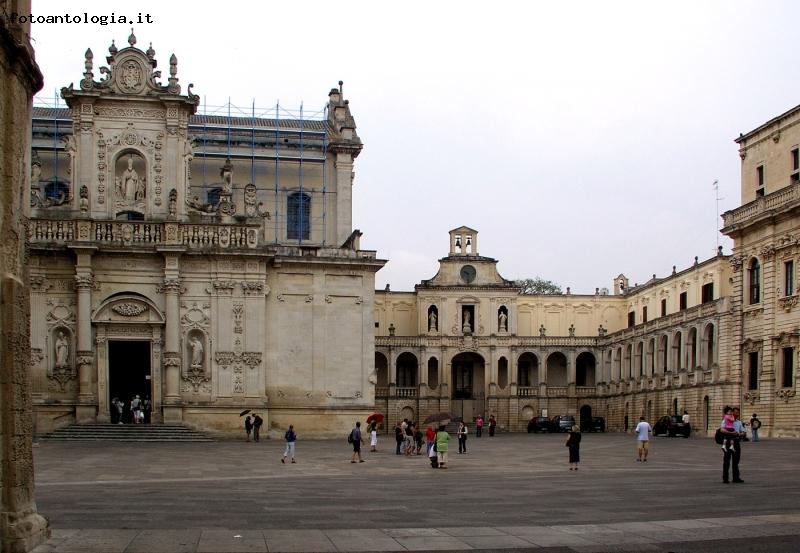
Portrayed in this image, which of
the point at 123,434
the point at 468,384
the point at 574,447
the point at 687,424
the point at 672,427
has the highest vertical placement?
the point at 574,447

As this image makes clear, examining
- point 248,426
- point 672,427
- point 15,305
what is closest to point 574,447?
point 15,305

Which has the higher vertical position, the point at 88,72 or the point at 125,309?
the point at 88,72

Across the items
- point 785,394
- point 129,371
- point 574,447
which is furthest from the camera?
point 129,371

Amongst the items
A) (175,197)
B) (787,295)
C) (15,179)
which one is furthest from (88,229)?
(15,179)

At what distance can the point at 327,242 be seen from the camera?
2596 inches

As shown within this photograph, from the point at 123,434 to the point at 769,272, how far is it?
34.2 m

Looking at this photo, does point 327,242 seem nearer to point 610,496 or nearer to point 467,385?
point 467,385

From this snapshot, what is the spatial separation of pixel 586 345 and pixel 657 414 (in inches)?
685

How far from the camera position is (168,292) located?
54656 mm

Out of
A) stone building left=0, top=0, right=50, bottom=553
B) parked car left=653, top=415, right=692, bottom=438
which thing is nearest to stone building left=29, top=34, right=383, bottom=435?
parked car left=653, top=415, right=692, bottom=438

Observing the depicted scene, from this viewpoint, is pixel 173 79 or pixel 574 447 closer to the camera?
pixel 574 447

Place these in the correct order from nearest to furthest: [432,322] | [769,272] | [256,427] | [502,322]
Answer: [256,427] < [769,272] < [432,322] < [502,322]

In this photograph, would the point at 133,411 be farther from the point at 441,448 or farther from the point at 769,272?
the point at 769,272

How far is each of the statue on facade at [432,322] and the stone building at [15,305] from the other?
244 feet
